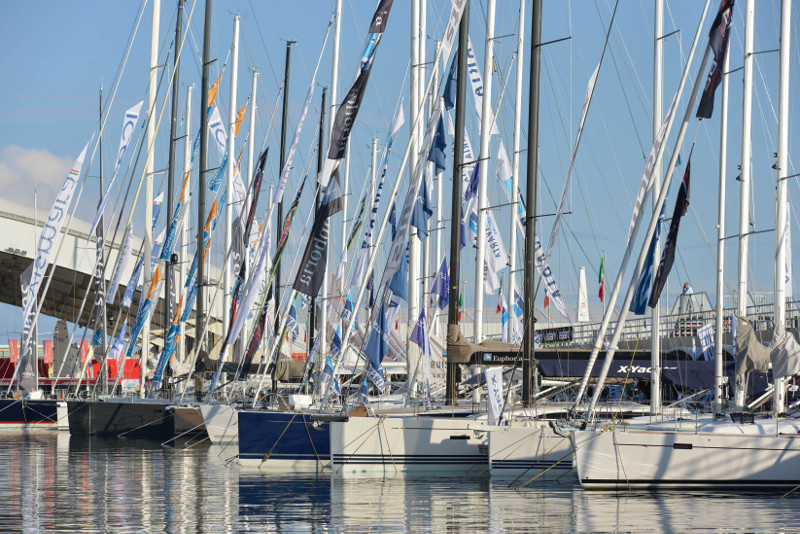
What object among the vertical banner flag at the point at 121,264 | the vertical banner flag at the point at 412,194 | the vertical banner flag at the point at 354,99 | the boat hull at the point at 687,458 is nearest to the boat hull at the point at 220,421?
the vertical banner flag at the point at 121,264

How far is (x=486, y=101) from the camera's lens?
26859 mm

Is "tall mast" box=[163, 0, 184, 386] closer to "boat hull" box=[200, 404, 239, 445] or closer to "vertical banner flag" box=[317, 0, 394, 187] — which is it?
"boat hull" box=[200, 404, 239, 445]

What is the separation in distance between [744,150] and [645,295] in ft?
14.0

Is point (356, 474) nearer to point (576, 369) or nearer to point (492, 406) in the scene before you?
point (492, 406)

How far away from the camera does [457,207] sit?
25688 mm

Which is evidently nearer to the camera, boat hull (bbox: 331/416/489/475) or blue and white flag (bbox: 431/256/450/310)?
boat hull (bbox: 331/416/489/475)

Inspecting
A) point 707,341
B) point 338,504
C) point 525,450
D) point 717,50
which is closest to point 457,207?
point 525,450

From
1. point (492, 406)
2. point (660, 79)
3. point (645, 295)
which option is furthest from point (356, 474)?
point (660, 79)

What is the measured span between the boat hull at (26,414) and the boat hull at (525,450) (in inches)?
977

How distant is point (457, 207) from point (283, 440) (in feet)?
22.1

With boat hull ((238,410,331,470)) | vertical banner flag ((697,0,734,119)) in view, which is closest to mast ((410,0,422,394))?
boat hull ((238,410,331,470))

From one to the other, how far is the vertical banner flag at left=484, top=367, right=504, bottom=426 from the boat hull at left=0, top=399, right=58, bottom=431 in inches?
983

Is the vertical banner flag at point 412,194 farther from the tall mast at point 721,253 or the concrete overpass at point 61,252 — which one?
the concrete overpass at point 61,252

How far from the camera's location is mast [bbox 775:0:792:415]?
808 inches
